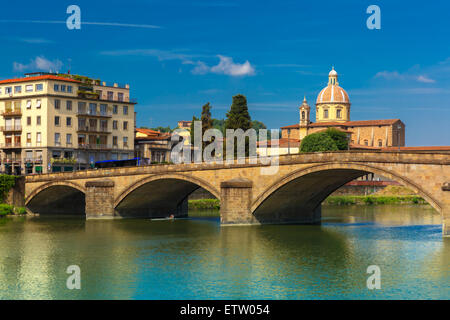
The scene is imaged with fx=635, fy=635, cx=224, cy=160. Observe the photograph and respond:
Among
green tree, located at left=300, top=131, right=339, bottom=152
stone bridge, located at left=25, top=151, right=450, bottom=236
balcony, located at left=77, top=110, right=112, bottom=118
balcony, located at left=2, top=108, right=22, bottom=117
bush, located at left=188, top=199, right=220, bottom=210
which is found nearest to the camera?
stone bridge, located at left=25, top=151, right=450, bottom=236

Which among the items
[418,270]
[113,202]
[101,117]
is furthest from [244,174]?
[101,117]

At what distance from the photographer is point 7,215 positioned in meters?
76.2

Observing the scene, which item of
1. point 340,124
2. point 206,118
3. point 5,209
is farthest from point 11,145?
point 340,124

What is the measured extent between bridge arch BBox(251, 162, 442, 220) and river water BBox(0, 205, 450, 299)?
288 centimetres

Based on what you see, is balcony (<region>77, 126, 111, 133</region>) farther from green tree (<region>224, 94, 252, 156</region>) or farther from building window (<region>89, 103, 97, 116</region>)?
green tree (<region>224, 94, 252, 156</region>)

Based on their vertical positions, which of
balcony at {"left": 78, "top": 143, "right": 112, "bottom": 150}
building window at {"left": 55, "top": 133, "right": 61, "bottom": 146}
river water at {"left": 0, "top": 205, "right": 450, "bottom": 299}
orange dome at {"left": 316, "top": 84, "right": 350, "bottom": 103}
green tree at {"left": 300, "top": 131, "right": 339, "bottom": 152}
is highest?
orange dome at {"left": 316, "top": 84, "right": 350, "bottom": 103}

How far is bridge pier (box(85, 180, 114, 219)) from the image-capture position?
228ft

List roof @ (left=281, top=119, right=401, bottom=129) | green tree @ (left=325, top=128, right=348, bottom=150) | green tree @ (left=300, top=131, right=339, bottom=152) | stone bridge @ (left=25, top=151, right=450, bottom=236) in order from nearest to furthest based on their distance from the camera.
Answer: stone bridge @ (left=25, top=151, right=450, bottom=236)
green tree @ (left=300, top=131, right=339, bottom=152)
green tree @ (left=325, top=128, right=348, bottom=150)
roof @ (left=281, top=119, right=401, bottom=129)

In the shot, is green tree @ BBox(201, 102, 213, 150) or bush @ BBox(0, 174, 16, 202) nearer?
bush @ BBox(0, 174, 16, 202)

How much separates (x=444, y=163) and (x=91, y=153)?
61.9 m

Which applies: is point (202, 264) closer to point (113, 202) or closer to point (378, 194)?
point (113, 202)

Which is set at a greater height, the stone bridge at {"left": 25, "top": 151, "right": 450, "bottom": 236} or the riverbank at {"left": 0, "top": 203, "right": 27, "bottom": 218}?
the stone bridge at {"left": 25, "top": 151, "right": 450, "bottom": 236}

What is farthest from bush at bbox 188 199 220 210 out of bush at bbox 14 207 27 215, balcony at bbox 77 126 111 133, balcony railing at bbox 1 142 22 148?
balcony railing at bbox 1 142 22 148

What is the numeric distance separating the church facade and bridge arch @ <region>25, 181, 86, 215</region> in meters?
90.4
